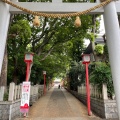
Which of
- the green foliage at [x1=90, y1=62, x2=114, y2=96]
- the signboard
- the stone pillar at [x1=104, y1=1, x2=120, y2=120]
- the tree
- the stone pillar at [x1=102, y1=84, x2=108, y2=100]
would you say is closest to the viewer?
the stone pillar at [x1=104, y1=1, x2=120, y2=120]

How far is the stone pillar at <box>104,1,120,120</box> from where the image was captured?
4.10 metres

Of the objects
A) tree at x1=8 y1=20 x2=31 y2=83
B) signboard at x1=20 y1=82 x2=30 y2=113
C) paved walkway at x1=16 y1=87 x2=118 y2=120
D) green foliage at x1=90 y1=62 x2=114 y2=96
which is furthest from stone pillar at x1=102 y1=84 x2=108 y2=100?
tree at x1=8 y1=20 x2=31 y2=83

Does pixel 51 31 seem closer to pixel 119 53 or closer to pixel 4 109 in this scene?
pixel 4 109

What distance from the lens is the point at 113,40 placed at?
430 centimetres

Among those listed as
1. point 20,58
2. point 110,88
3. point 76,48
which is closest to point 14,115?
point 110,88

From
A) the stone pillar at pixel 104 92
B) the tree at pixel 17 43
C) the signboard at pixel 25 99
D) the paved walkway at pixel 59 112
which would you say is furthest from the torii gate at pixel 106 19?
the tree at pixel 17 43

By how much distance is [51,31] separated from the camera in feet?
40.8

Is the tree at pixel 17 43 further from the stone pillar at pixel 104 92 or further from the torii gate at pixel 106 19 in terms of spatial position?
the stone pillar at pixel 104 92

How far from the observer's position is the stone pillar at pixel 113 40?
4.10m

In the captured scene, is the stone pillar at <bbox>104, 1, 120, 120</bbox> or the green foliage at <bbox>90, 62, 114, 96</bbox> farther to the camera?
the green foliage at <bbox>90, 62, 114, 96</bbox>

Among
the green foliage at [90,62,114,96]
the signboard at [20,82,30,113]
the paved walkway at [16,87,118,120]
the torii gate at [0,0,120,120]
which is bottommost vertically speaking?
the paved walkway at [16,87,118,120]

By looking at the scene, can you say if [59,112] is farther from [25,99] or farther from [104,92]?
[104,92]

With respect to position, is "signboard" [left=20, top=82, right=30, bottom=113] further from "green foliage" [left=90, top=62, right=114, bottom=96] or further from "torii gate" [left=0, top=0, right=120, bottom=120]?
"green foliage" [left=90, top=62, right=114, bottom=96]

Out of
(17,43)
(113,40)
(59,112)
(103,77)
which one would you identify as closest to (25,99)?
(59,112)
